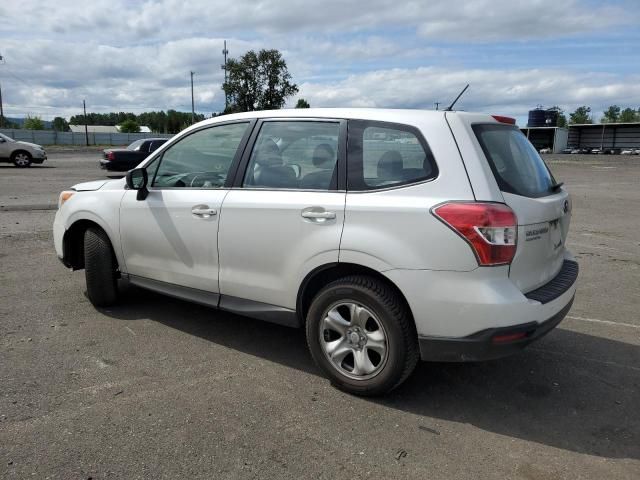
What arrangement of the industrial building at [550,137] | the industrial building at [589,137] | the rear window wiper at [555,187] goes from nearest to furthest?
the rear window wiper at [555,187] → the industrial building at [550,137] → the industrial building at [589,137]

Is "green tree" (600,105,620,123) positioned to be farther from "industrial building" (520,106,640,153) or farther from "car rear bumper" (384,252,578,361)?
"car rear bumper" (384,252,578,361)

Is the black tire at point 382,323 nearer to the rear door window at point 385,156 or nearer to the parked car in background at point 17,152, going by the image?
the rear door window at point 385,156

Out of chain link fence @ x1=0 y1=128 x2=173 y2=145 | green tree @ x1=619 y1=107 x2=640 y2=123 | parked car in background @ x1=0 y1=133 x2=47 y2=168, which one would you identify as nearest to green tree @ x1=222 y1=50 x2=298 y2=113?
chain link fence @ x1=0 y1=128 x2=173 y2=145

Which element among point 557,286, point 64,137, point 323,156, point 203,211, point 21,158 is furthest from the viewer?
point 64,137

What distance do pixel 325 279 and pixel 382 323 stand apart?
567 millimetres

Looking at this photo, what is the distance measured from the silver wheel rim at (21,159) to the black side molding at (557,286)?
82.5ft

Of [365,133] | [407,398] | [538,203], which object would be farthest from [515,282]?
[365,133]

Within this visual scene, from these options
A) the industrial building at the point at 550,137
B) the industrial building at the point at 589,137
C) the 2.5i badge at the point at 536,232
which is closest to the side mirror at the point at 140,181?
the 2.5i badge at the point at 536,232

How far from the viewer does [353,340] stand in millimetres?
3490

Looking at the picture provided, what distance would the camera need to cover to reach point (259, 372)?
3.90 meters

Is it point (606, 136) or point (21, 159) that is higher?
point (606, 136)

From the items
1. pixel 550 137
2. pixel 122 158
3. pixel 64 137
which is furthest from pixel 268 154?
pixel 550 137

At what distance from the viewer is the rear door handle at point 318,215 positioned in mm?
3447

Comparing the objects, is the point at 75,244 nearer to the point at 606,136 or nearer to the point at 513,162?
the point at 513,162
